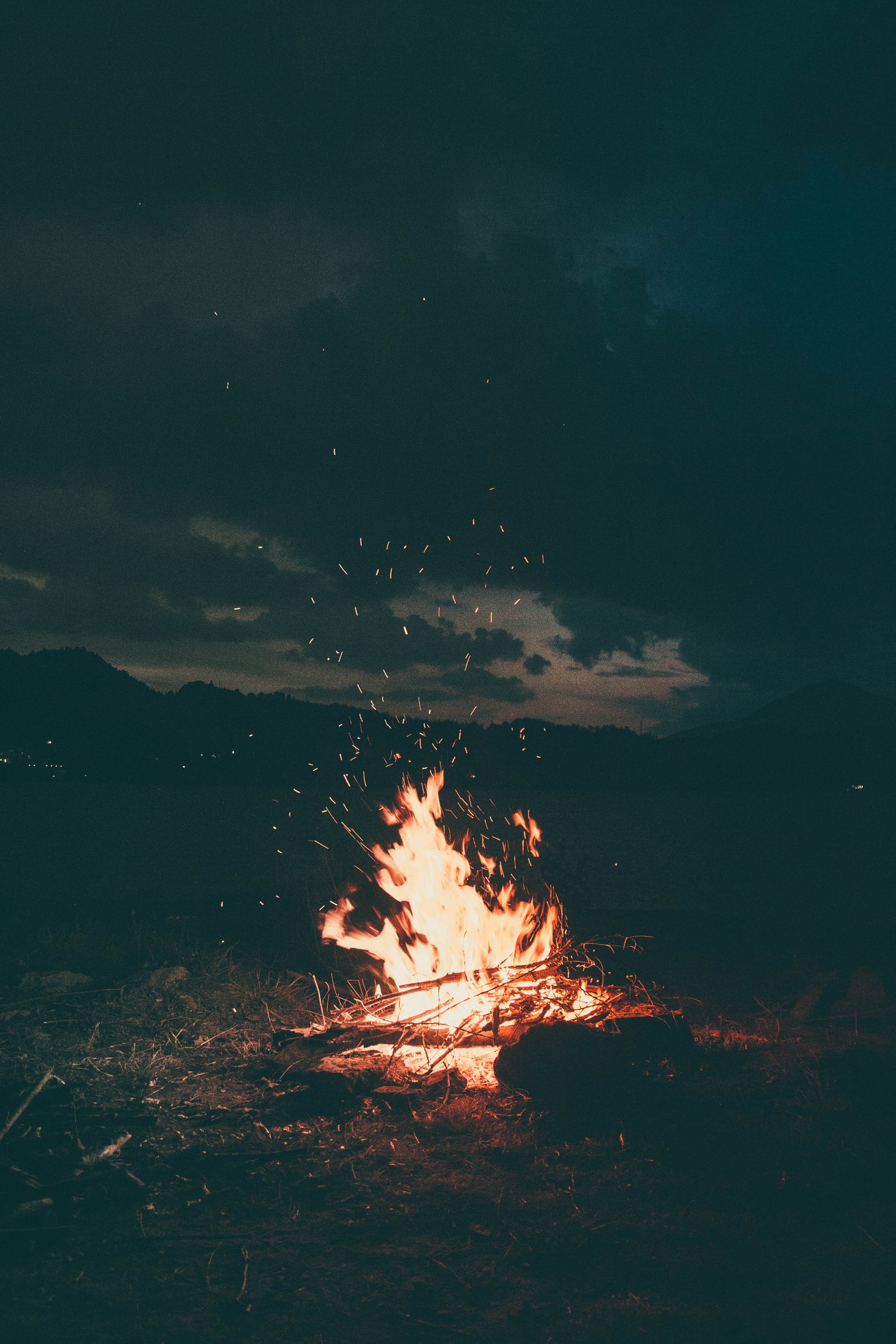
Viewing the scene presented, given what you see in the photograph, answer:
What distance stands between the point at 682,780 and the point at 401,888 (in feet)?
636

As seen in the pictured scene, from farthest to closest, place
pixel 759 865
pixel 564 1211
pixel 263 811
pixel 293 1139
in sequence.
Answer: pixel 263 811 → pixel 759 865 → pixel 293 1139 → pixel 564 1211

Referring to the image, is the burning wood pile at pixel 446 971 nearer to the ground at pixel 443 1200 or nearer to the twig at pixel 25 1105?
the ground at pixel 443 1200

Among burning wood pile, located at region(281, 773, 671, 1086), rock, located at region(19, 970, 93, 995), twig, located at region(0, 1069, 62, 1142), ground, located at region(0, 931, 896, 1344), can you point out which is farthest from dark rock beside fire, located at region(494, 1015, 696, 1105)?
rock, located at region(19, 970, 93, 995)

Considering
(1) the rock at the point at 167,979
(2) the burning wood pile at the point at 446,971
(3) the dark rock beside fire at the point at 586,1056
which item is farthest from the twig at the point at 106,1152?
(1) the rock at the point at 167,979

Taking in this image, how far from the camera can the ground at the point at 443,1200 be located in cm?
398

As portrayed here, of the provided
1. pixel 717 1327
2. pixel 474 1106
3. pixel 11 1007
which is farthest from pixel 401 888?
pixel 717 1327

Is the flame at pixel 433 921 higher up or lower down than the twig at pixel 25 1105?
higher up

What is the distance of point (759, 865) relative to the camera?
6059 cm

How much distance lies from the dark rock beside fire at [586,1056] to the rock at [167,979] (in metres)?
3.93

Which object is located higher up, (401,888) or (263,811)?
(401,888)

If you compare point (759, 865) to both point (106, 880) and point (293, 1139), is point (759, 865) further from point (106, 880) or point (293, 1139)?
point (293, 1139)

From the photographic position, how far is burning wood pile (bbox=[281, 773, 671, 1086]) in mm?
7355

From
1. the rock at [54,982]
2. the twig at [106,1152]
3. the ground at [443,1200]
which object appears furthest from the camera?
the rock at [54,982]

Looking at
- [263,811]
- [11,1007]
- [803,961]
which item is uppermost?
[803,961]
